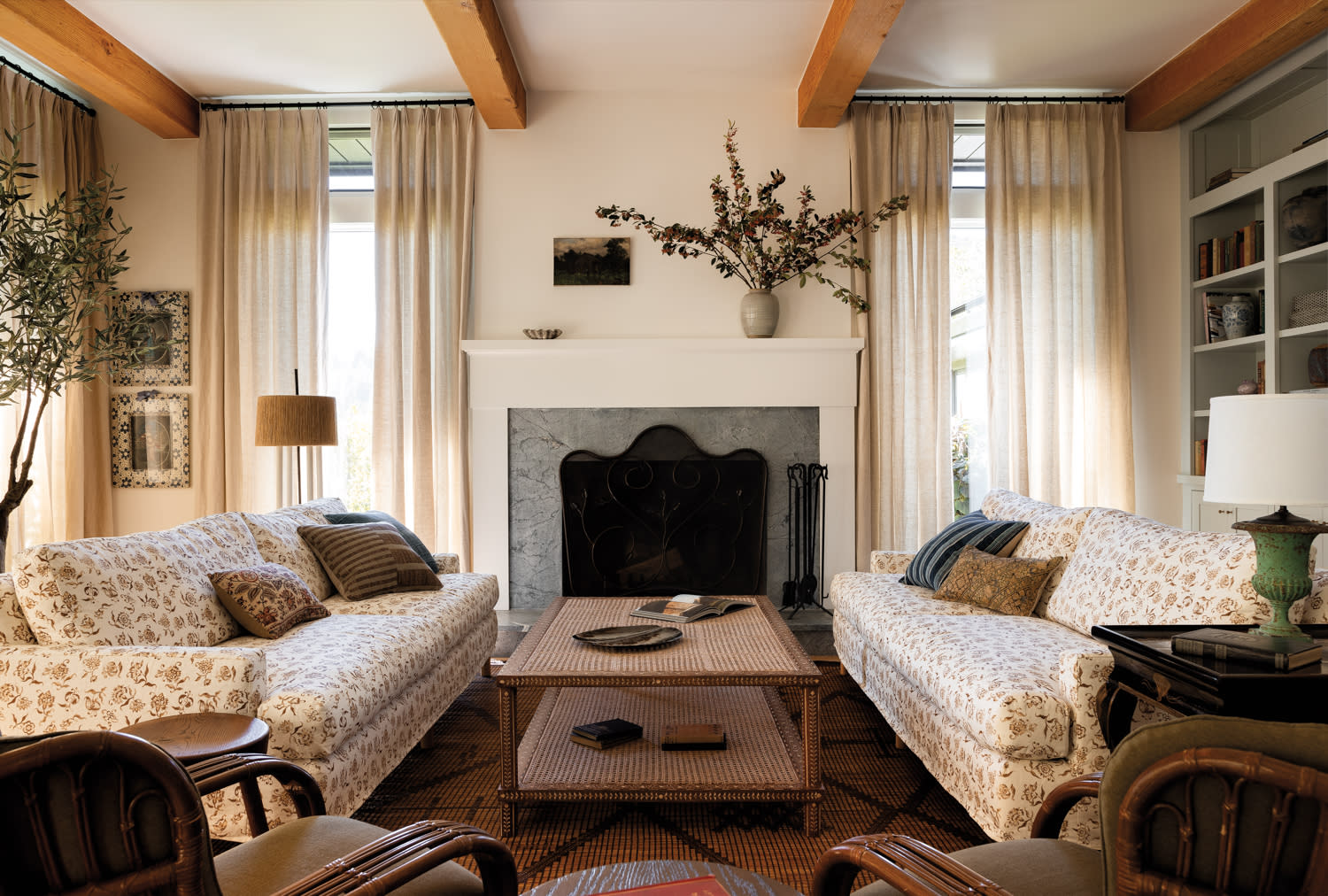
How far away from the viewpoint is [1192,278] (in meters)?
4.82

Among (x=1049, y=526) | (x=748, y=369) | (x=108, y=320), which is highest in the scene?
(x=108, y=320)

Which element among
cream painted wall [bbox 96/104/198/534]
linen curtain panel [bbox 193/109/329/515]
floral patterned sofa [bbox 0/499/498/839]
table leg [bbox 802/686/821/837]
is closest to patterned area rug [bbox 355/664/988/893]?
table leg [bbox 802/686/821/837]

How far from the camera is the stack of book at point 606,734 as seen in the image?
241cm

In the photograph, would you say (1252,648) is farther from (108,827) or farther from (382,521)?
(382,521)

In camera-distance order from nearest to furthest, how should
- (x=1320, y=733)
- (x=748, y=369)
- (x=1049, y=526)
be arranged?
1. (x=1320, y=733)
2. (x=1049, y=526)
3. (x=748, y=369)

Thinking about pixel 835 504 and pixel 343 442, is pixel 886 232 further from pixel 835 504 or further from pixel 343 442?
pixel 343 442

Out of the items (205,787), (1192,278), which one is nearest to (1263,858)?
(205,787)

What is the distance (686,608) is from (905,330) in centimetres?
251

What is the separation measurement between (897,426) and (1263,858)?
392cm

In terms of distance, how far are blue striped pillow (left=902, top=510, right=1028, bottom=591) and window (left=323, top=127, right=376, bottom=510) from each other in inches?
125

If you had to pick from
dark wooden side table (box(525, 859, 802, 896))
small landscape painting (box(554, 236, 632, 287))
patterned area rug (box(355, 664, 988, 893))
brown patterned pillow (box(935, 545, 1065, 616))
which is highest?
small landscape painting (box(554, 236, 632, 287))

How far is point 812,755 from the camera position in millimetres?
2201

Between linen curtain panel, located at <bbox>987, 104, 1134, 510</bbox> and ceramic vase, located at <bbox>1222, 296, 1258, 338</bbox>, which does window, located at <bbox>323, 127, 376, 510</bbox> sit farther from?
ceramic vase, located at <bbox>1222, 296, 1258, 338</bbox>

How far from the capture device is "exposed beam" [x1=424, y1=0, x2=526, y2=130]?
3.48 m
